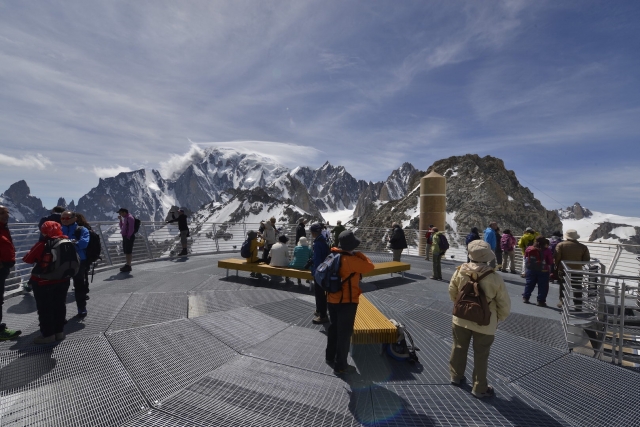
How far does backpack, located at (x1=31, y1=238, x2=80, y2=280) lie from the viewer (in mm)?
4469

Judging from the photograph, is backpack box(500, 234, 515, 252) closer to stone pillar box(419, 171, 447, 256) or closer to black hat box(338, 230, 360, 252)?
stone pillar box(419, 171, 447, 256)

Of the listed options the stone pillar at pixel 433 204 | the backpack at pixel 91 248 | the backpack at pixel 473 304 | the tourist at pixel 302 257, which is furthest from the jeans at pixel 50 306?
the stone pillar at pixel 433 204

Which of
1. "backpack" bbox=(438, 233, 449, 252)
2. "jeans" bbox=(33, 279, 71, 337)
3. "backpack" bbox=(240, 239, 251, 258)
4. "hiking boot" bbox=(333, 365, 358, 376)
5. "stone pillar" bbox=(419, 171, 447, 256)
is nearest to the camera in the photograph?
"hiking boot" bbox=(333, 365, 358, 376)

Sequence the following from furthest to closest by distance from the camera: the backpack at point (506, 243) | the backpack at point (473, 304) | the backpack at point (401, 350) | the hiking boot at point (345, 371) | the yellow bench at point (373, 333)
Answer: the backpack at point (506, 243) → the backpack at point (401, 350) → the yellow bench at point (373, 333) → the hiking boot at point (345, 371) → the backpack at point (473, 304)

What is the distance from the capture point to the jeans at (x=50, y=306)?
180 inches

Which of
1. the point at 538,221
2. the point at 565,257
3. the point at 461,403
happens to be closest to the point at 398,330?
the point at 461,403

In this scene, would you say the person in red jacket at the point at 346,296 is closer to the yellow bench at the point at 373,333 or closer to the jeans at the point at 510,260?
the yellow bench at the point at 373,333

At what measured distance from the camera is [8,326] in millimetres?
5312

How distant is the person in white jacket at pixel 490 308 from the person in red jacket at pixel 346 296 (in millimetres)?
1055

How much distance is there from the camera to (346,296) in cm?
388

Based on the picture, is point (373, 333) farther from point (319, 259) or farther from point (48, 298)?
point (48, 298)

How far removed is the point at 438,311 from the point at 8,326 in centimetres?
715

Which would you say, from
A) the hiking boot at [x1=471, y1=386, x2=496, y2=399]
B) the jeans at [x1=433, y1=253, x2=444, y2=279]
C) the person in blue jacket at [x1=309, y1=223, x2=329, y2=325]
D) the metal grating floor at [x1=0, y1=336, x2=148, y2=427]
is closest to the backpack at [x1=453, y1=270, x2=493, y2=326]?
the hiking boot at [x1=471, y1=386, x2=496, y2=399]

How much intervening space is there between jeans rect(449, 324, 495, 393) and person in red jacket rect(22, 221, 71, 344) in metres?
5.04
